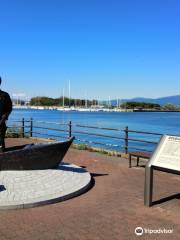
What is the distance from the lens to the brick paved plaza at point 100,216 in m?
5.61

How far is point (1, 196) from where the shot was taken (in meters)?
7.25

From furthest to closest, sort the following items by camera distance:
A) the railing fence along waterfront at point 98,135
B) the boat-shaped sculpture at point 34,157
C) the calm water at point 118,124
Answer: the calm water at point 118,124 < the railing fence along waterfront at point 98,135 < the boat-shaped sculpture at point 34,157

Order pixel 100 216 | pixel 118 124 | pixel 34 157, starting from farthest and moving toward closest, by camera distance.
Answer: pixel 118 124 → pixel 34 157 → pixel 100 216

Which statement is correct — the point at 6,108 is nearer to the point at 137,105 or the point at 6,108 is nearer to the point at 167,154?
the point at 167,154

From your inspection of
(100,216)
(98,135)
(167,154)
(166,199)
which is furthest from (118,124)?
(100,216)

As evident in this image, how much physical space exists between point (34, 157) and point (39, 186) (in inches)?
55.2

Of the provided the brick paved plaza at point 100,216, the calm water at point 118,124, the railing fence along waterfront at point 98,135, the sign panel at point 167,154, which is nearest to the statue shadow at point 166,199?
the brick paved plaza at point 100,216

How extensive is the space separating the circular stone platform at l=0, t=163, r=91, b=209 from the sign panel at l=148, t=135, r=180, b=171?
6.24 ft

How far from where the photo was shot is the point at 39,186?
804 centimetres

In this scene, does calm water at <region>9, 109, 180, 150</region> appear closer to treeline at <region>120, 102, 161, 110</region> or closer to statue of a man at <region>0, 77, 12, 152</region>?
statue of a man at <region>0, 77, 12, 152</region>

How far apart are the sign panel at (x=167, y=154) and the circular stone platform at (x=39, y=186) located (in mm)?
1902

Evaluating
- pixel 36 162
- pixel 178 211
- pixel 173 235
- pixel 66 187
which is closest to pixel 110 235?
pixel 173 235

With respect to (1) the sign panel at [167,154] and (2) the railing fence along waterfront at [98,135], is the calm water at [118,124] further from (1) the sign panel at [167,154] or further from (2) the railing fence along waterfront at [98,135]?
(1) the sign panel at [167,154]

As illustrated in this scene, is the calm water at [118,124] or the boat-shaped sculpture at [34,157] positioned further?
the calm water at [118,124]
